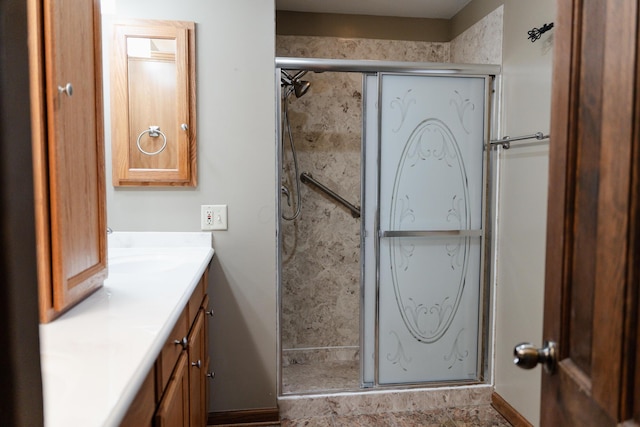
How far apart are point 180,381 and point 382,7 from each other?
8.25 feet

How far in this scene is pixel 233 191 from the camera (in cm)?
213

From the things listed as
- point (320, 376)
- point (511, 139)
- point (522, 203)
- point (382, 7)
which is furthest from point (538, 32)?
point (320, 376)

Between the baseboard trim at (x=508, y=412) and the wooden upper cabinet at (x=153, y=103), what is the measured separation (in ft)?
6.60

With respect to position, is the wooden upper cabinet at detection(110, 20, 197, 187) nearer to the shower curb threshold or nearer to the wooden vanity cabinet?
the wooden vanity cabinet

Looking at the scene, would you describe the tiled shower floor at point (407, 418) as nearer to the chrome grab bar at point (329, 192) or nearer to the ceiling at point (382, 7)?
the chrome grab bar at point (329, 192)

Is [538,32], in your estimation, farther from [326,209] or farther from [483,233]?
[326,209]

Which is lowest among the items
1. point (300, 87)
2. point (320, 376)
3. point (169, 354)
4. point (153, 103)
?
point (320, 376)

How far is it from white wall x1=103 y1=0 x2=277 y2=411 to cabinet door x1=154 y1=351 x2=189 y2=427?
801mm

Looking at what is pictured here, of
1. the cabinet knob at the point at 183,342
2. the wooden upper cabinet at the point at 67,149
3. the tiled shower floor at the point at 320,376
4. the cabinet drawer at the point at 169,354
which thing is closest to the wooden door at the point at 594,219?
the cabinet drawer at the point at 169,354

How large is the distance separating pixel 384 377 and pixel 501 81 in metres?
1.72

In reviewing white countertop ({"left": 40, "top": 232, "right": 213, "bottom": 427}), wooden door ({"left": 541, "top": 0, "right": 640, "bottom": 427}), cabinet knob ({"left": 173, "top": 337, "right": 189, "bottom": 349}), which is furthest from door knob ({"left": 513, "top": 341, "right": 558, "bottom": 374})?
cabinet knob ({"left": 173, "top": 337, "right": 189, "bottom": 349})

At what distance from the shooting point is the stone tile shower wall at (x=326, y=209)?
2.91m

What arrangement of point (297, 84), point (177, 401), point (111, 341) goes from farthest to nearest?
point (297, 84), point (177, 401), point (111, 341)

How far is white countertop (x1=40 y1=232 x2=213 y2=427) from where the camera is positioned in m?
0.65
